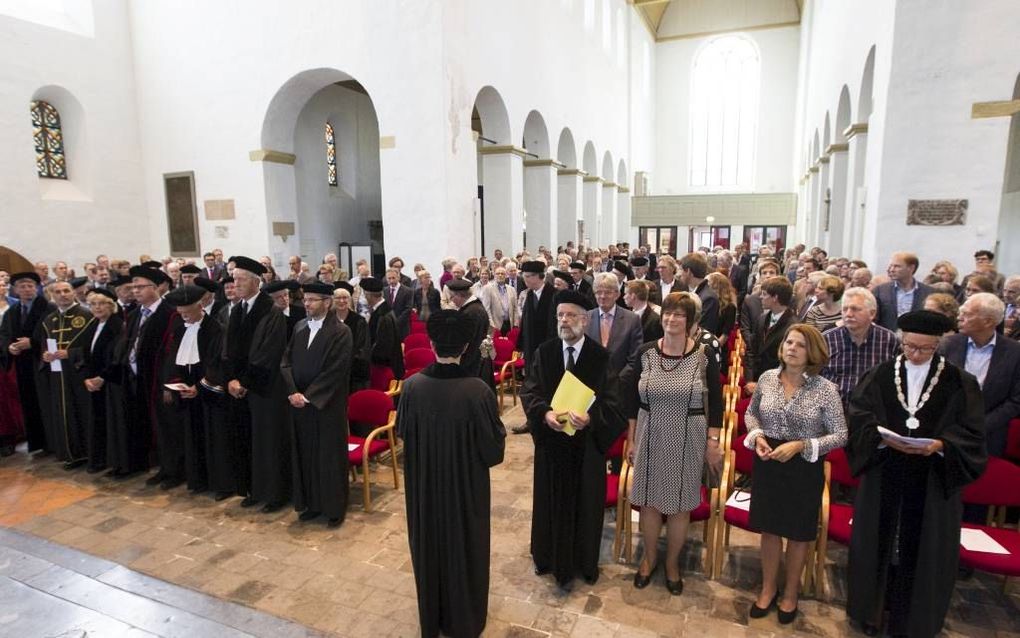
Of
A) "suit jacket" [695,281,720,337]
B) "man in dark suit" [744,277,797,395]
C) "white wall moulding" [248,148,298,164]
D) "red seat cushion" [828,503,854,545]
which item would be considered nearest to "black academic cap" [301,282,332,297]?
"man in dark suit" [744,277,797,395]

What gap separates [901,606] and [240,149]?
49.2 ft

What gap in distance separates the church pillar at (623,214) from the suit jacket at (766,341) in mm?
22948

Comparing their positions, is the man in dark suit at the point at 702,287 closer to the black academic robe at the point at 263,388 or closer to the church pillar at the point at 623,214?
the black academic robe at the point at 263,388

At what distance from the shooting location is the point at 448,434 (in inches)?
126

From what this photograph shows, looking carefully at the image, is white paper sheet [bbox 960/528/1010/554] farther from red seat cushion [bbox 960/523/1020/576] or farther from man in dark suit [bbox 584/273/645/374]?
man in dark suit [bbox 584/273/645/374]

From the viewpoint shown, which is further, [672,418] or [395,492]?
[395,492]

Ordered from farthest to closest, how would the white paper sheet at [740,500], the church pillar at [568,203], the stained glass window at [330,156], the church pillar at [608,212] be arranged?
the church pillar at [608,212] < the church pillar at [568,203] < the stained glass window at [330,156] < the white paper sheet at [740,500]

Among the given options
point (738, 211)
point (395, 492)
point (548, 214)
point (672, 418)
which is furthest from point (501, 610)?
point (738, 211)

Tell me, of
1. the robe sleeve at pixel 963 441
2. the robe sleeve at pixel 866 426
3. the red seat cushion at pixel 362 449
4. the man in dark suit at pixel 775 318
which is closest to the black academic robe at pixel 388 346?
the red seat cushion at pixel 362 449

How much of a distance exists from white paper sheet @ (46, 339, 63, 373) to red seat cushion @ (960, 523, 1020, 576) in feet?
26.0

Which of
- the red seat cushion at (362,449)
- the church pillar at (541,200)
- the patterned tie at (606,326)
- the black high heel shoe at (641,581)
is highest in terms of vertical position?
the church pillar at (541,200)

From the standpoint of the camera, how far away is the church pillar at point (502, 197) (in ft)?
49.9

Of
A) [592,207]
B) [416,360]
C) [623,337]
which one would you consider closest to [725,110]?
[592,207]

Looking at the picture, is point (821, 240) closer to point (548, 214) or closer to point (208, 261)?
point (548, 214)
